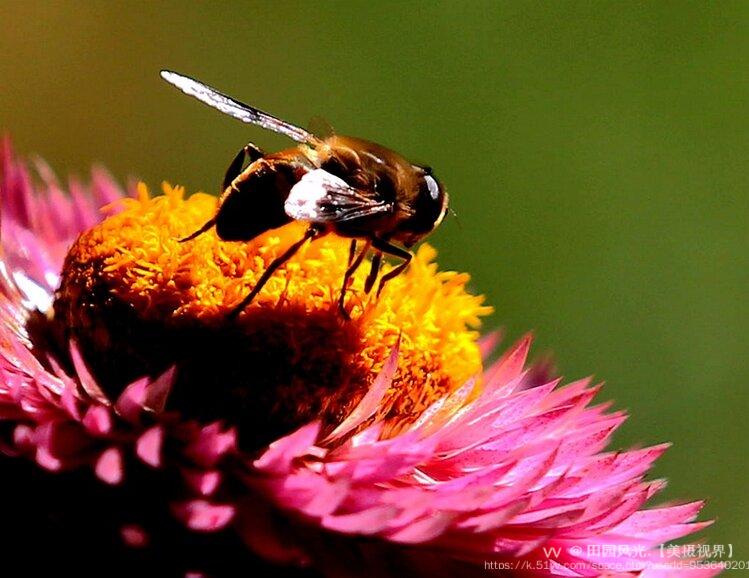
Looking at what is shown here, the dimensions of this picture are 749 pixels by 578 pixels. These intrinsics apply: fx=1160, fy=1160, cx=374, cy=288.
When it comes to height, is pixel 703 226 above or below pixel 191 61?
below

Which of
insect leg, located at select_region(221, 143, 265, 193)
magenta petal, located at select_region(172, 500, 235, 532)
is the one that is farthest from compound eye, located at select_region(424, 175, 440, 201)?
magenta petal, located at select_region(172, 500, 235, 532)

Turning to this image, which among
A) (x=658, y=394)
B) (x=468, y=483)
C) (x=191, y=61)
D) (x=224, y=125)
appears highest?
(x=191, y=61)

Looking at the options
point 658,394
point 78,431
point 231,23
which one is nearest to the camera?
point 78,431

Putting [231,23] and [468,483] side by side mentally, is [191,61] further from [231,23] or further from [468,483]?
[468,483]

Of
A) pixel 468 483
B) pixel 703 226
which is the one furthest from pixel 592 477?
pixel 703 226

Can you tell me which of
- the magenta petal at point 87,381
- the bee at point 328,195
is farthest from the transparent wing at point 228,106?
the magenta petal at point 87,381

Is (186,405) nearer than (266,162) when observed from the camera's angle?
Yes

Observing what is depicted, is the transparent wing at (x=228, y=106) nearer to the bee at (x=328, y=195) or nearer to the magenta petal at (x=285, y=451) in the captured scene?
the bee at (x=328, y=195)

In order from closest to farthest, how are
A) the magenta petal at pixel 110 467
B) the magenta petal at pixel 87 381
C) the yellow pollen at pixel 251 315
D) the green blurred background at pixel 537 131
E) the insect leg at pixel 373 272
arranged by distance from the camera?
the magenta petal at pixel 110 467, the magenta petal at pixel 87 381, the yellow pollen at pixel 251 315, the insect leg at pixel 373 272, the green blurred background at pixel 537 131

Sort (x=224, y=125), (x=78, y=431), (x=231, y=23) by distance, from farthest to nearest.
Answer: (x=231, y=23) → (x=224, y=125) → (x=78, y=431)
